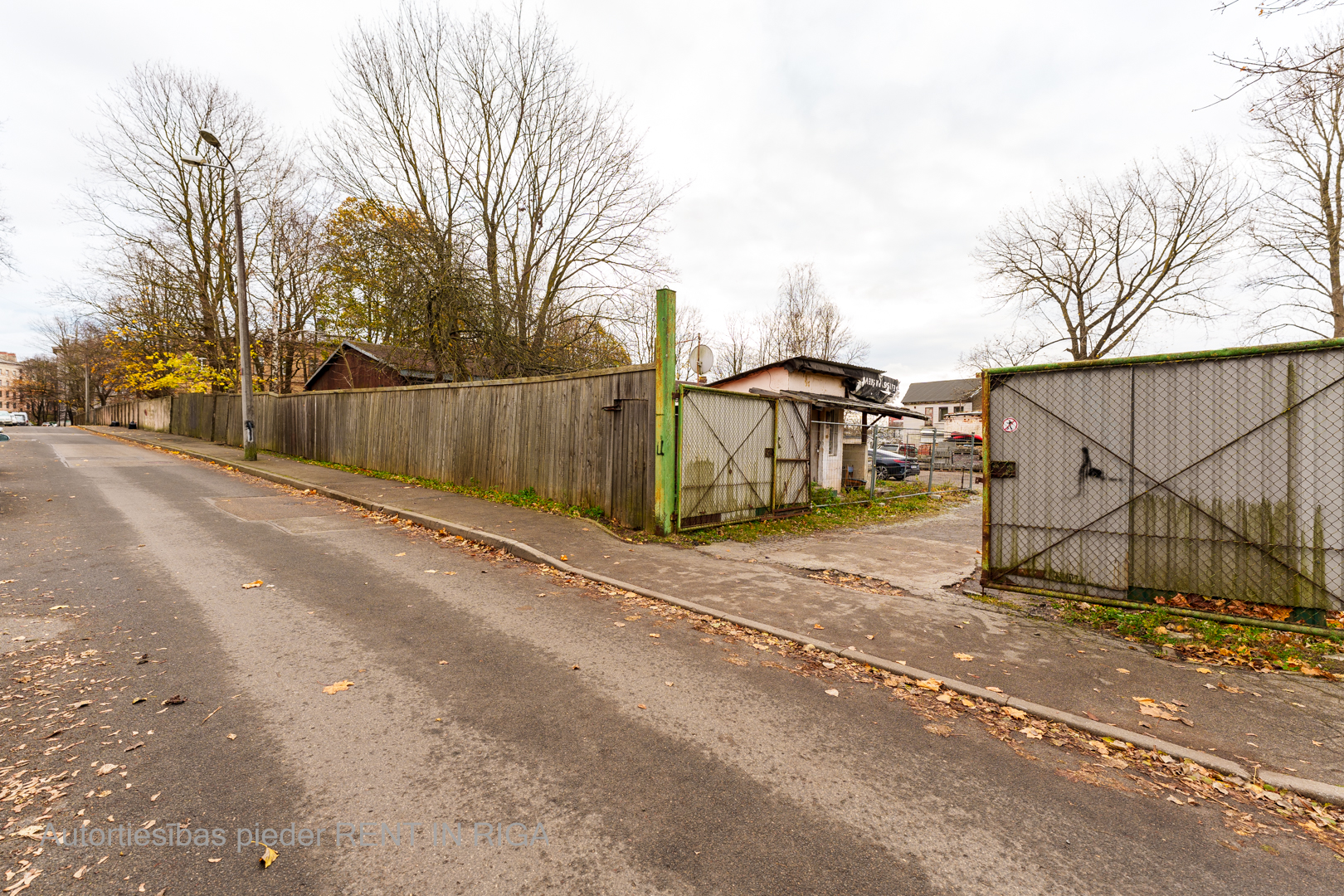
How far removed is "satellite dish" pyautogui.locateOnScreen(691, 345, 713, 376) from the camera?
10.9m

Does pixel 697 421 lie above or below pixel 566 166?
below

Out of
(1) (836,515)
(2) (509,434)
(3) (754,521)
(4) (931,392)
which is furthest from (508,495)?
(4) (931,392)

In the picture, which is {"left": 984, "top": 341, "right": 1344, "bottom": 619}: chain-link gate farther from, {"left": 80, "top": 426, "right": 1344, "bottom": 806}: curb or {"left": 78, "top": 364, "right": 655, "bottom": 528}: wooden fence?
{"left": 78, "top": 364, "right": 655, "bottom": 528}: wooden fence

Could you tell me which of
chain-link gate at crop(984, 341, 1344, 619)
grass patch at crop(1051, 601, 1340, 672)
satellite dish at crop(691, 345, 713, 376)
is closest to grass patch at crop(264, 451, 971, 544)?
satellite dish at crop(691, 345, 713, 376)

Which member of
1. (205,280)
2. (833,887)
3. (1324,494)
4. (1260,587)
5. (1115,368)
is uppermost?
(205,280)

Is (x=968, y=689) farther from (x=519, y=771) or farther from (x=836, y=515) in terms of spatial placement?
(x=836, y=515)

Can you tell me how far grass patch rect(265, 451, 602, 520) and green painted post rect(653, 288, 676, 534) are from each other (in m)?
1.51

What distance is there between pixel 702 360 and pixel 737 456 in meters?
2.15

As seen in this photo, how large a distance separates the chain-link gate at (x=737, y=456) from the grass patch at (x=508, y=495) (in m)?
1.80

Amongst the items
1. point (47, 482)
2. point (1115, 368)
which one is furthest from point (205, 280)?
point (1115, 368)

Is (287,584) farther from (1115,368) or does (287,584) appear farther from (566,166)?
(566,166)

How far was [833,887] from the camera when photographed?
2.18 meters

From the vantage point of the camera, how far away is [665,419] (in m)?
8.48

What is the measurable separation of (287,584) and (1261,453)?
30.2ft
